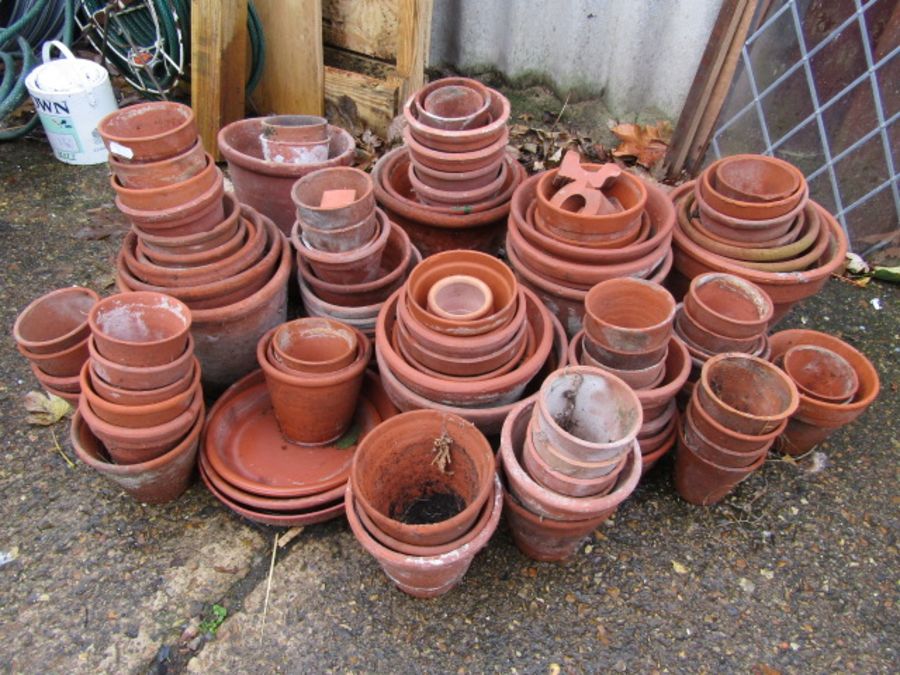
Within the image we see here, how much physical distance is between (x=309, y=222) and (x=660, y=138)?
8.59 ft

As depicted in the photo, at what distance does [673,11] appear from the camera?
12.3 feet

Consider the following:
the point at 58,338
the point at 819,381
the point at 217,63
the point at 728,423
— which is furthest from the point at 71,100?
the point at 819,381

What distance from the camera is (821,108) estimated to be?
3590 millimetres

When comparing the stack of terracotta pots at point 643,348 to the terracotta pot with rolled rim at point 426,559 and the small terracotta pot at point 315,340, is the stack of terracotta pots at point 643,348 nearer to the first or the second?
the terracotta pot with rolled rim at point 426,559

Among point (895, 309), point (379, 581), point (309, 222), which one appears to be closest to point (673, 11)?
point (895, 309)

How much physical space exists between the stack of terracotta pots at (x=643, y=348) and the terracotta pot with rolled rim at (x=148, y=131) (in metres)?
1.66

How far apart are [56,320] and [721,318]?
2683mm

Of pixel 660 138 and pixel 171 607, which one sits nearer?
pixel 171 607

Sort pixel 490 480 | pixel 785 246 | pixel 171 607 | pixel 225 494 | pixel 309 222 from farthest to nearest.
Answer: pixel 785 246 → pixel 309 222 → pixel 225 494 → pixel 171 607 → pixel 490 480

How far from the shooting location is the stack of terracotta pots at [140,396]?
2.19 m

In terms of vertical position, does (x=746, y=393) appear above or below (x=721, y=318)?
below

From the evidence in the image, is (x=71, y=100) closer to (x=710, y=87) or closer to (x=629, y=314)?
(x=629, y=314)

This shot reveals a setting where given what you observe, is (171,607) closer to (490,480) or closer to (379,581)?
(379,581)

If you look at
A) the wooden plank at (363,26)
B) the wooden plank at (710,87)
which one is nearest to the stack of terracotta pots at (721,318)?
the wooden plank at (710,87)
